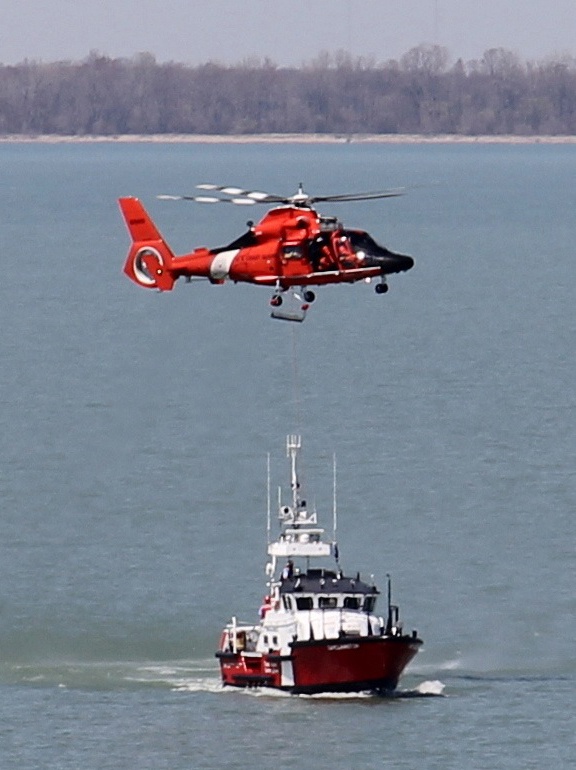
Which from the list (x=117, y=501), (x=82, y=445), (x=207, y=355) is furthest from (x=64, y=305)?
(x=117, y=501)

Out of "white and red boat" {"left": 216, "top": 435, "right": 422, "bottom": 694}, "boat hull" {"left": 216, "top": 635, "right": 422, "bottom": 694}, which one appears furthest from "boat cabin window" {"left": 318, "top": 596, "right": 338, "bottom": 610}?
"boat hull" {"left": 216, "top": 635, "right": 422, "bottom": 694}

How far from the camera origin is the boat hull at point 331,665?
2899 inches

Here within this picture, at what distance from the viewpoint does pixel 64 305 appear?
17475 cm

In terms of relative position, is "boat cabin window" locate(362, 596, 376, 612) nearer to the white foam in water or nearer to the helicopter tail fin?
the white foam in water

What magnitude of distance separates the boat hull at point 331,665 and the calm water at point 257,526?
52 centimetres

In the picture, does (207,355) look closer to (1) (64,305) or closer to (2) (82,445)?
(2) (82,445)

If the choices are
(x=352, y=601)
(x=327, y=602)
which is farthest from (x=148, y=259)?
(x=352, y=601)

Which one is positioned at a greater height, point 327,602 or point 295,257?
point 295,257

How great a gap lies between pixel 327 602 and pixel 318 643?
163 cm

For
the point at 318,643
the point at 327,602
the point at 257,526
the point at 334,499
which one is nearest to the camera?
the point at 318,643

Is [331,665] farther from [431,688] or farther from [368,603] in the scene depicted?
[431,688]

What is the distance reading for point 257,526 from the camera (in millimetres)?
93188

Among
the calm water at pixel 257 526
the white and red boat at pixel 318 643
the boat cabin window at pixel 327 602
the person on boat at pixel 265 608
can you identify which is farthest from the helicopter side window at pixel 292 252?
the person on boat at pixel 265 608

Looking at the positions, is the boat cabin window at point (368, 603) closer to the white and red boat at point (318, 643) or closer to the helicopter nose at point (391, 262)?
the white and red boat at point (318, 643)
